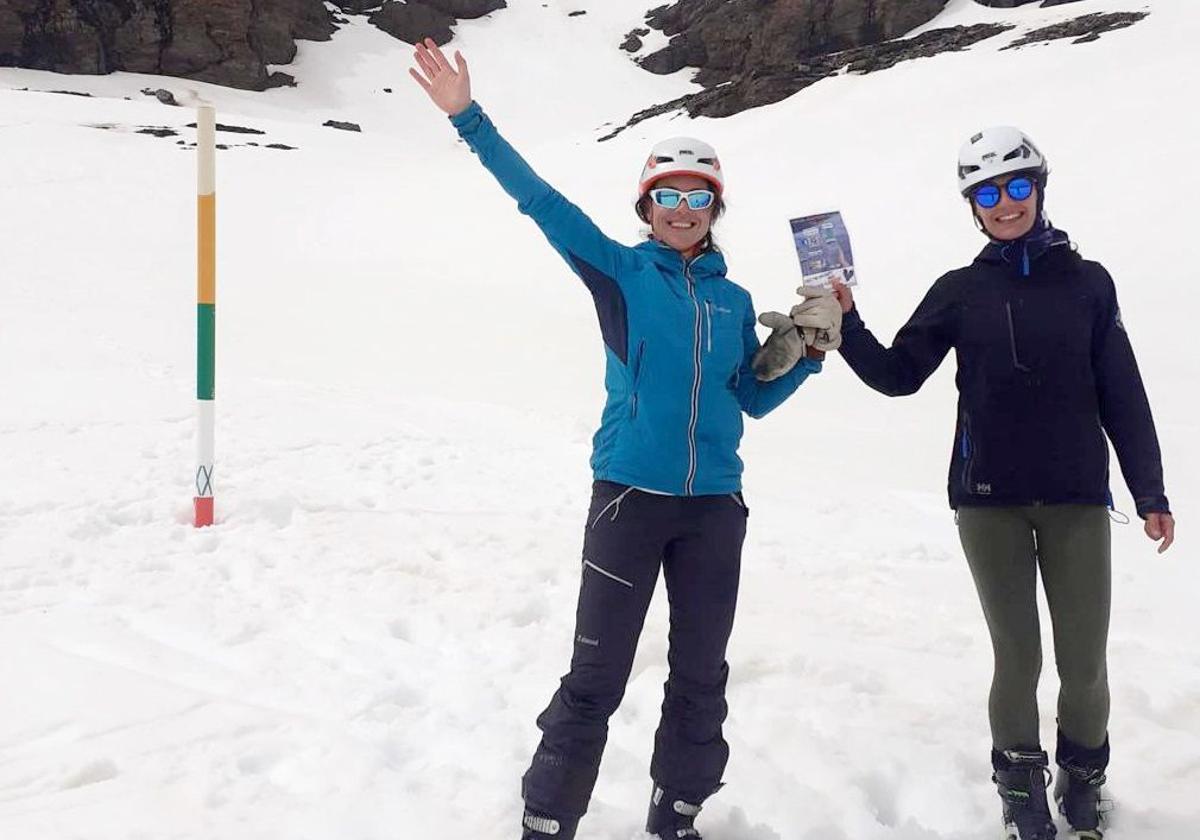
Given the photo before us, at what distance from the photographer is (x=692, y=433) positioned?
2.63 m

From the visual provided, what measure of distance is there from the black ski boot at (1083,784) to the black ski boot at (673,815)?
47.8 inches

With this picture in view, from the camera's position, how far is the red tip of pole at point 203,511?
5203mm

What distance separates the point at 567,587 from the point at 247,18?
5994 centimetres

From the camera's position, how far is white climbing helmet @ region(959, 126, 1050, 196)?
2.76 meters

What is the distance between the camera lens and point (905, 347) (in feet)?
9.78

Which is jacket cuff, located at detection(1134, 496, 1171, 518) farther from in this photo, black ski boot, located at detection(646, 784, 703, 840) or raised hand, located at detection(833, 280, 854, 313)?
black ski boot, located at detection(646, 784, 703, 840)

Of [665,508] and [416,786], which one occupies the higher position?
[665,508]

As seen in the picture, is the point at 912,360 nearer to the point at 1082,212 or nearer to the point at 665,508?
the point at 665,508

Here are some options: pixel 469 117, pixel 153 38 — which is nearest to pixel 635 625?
pixel 469 117

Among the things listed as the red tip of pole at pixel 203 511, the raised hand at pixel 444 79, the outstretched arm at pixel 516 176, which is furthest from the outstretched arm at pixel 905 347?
the red tip of pole at pixel 203 511

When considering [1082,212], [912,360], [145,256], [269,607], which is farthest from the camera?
[145,256]

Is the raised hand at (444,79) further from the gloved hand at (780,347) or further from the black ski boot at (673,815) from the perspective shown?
the black ski boot at (673,815)

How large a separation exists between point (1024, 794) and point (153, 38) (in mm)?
60972

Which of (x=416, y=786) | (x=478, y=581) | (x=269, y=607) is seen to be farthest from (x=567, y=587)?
(x=416, y=786)
